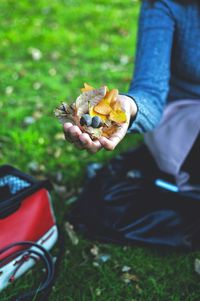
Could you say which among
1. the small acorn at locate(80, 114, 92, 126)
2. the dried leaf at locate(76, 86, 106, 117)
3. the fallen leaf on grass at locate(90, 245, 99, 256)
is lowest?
the fallen leaf on grass at locate(90, 245, 99, 256)

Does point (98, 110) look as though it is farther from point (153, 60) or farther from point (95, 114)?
point (153, 60)

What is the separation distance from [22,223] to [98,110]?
25.5 inches

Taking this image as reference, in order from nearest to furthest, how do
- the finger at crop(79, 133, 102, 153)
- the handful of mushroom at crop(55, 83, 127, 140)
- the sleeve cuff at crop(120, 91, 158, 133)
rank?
1. the finger at crop(79, 133, 102, 153)
2. the handful of mushroom at crop(55, 83, 127, 140)
3. the sleeve cuff at crop(120, 91, 158, 133)

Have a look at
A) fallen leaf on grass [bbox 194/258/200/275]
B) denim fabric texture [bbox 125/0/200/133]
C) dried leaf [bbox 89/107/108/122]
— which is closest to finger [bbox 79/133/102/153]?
dried leaf [bbox 89/107/108/122]

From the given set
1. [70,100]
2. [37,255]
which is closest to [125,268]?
[37,255]

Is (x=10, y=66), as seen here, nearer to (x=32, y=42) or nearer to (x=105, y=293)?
(x=32, y=42)

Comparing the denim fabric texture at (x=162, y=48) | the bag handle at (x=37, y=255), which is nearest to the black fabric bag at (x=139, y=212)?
the bag handle at (x=37, y=255)

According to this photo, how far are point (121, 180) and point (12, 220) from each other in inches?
28.0

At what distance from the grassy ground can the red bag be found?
4.3 inches

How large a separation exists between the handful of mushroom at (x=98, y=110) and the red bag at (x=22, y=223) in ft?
1.54

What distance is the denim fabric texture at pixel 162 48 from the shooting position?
1881 mm

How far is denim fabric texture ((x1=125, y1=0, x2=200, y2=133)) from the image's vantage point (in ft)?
6.17

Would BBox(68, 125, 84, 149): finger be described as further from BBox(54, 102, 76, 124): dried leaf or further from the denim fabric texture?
the denim fabric texture

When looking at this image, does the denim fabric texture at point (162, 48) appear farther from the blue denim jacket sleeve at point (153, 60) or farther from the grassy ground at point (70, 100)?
the grassy ground at point (70, 100)
